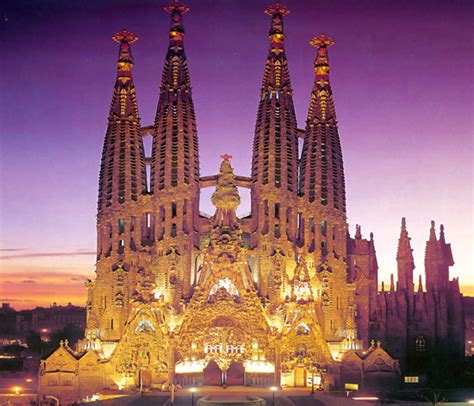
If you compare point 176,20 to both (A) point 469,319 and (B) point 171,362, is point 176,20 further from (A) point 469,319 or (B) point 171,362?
(A) point 469,319

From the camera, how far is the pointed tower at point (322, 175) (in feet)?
255

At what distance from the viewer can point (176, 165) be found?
76.9 m

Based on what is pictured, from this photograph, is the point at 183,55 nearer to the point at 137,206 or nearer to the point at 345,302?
the point at 137,206

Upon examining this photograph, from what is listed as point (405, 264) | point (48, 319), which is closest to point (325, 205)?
point (405, 264)

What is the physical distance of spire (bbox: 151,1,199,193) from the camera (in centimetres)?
7694

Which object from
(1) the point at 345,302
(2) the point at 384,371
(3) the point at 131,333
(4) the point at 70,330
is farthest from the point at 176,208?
(4) the point at 70,330

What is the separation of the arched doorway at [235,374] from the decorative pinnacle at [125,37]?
31.1m

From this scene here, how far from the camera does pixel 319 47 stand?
8212cm

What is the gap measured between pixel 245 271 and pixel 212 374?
8.73m

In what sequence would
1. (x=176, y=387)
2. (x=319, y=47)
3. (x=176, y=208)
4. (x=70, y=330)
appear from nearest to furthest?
(x=176, y=387) → (x=176, y=208) → (x=319, y=47) → (x=70, y=330)

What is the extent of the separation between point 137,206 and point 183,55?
14.4 m

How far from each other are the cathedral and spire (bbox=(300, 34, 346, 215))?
131mm

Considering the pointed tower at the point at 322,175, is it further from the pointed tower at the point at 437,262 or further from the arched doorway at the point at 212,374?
the arched doorway at the point at 212,374

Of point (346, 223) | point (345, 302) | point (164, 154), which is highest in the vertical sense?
point (164, 154)
